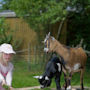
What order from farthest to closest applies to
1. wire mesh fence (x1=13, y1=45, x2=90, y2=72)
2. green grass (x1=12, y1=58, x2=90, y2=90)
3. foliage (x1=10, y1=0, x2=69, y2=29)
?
wire mesh fence (x1=13, y1=45, x2=90, y2=72) → foliage (x1=10, y1=0, x2=69, y2=29) → green grass (x1=12, y1=58, x2=90, y2=90)

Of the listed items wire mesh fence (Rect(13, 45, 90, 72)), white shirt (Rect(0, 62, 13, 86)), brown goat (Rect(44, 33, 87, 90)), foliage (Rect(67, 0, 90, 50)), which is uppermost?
white shirt (Rect(0, 62, 13, 86))

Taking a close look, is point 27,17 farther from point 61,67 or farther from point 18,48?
point 61,67

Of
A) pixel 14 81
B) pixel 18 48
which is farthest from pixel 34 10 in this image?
pixel 18 48

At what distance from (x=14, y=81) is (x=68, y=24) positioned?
250 inches

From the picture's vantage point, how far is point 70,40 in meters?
14.7

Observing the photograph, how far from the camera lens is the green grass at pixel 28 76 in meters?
8.84

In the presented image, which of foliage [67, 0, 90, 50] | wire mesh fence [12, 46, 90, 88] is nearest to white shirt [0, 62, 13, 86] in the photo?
wire mesh fence [12, 46, 90, 88]

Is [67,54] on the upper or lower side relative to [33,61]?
upper

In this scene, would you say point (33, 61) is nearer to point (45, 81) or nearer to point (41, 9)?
point (41, 9)

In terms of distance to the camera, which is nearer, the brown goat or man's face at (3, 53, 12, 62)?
man's face at (3, 53, 12, 62)

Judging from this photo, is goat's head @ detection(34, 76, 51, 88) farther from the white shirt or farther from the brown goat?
the white shirt

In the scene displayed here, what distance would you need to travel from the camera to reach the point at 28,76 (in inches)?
411

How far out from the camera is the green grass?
29.0 feet

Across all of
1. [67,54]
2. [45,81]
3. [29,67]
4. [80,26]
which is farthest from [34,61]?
[45,81]
